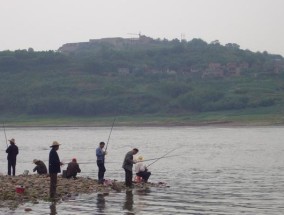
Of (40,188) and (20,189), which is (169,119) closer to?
(40,188)

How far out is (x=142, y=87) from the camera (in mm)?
138500

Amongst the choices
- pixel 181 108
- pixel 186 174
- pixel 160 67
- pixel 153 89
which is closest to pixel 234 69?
pixel 160 67

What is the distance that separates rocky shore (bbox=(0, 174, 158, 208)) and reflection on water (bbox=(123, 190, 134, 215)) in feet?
1.98

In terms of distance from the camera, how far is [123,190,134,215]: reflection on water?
2039 centimetres

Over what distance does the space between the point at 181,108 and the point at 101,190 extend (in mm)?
96394

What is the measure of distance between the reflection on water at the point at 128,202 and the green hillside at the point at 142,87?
81.9 m

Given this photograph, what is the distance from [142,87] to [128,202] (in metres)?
117

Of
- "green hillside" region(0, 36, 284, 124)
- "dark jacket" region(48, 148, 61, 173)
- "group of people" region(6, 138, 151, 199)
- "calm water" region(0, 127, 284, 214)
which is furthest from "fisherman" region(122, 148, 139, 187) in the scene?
"green hillside" region(0, 36, 284, 124)

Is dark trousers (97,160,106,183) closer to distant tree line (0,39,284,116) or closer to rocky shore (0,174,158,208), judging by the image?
rocky shore (0,174,158,208)

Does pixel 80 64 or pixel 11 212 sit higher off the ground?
pixel 80 64

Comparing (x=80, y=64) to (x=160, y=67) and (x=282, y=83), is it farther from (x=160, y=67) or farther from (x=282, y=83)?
(x=282, y=83)

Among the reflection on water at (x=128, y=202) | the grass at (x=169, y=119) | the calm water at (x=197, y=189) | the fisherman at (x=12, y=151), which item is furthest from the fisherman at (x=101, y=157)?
the grass at (x=169, y=119)

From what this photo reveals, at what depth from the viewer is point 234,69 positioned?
517 feet

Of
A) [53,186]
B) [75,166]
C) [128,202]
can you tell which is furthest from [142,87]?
[53,186]
